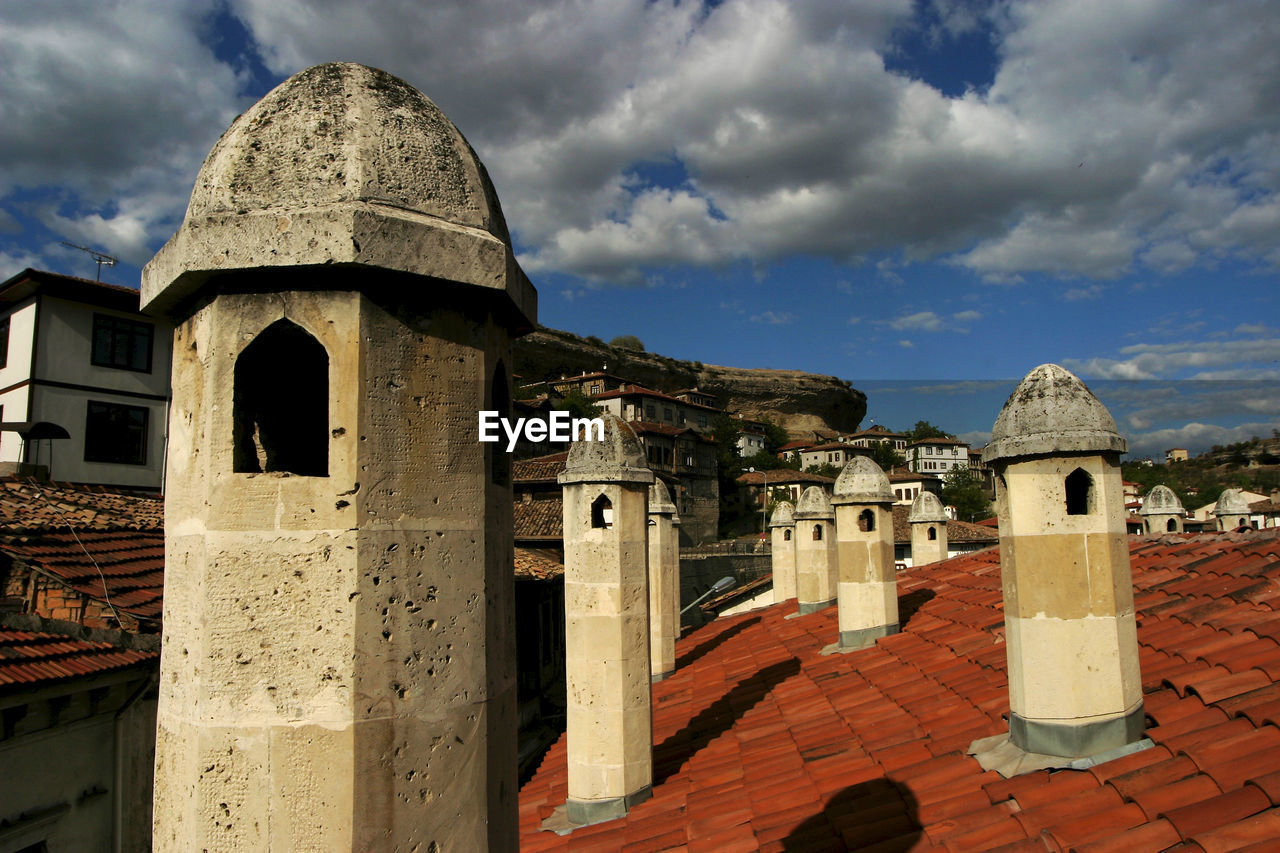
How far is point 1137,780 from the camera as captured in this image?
4.46 metres

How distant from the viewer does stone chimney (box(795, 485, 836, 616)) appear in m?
14.3

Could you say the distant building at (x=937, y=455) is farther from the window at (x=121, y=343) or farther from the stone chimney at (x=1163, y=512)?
the window at (x=121, y=343)

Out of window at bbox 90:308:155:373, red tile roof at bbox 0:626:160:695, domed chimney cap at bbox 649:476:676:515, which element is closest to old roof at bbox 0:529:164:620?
red tile roof at bbox 0:626:160:695

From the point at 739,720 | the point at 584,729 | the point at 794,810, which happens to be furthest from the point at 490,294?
the point at 739,720

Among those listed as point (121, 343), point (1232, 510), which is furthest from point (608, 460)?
point (121, 343)

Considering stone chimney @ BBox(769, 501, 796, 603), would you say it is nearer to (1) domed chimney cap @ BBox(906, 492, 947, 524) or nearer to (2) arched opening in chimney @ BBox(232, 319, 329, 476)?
(1) domed chimney cap @ BBox(906, 492, 947, 524)

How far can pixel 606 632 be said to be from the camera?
7336mm

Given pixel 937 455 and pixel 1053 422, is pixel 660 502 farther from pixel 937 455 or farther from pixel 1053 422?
pixel 937 455

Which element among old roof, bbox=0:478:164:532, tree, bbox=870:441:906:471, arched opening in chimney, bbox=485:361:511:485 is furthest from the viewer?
tree, bbox=870:441:906:471

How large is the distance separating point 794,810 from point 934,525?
516 inches

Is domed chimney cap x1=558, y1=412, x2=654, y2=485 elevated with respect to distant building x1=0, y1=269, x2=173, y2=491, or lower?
lower

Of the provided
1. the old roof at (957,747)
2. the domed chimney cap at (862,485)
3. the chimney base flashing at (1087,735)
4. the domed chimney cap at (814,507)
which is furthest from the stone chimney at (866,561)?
the chimney base flashing at (1087,735)

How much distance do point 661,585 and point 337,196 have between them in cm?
1123

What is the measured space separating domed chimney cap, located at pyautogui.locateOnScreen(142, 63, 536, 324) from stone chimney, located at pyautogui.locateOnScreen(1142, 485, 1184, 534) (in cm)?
1797
